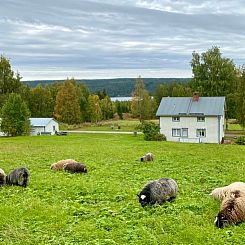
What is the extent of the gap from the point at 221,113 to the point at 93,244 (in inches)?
1867

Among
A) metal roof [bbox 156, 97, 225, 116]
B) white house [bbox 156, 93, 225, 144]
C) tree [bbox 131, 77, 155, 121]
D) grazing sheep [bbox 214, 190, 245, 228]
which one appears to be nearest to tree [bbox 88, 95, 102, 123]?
tree [bbox 131, 77, 155, 121]

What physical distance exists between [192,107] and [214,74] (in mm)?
19608

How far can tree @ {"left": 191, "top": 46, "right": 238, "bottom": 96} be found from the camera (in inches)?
2825

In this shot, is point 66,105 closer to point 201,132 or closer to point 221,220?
point 201,132

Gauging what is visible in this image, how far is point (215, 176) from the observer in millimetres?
16438

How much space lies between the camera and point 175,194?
11.8 m

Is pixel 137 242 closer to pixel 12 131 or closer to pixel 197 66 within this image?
pixel 12 131

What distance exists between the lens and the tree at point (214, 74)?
235 feet

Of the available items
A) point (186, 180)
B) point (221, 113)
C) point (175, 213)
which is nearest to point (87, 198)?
point (175, 213)

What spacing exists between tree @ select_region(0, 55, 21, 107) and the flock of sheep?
61.9 meters

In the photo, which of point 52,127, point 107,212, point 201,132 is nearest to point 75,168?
point 107,212

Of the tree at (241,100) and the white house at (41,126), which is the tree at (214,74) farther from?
the white house at (41,126)

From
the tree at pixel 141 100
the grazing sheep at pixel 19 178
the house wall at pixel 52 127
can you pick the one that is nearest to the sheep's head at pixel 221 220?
the grazing sheep at pixel 19 178

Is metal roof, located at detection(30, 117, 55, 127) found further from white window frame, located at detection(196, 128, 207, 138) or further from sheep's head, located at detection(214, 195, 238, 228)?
sheep's head, located at detection(214, 195, 238, 228)
